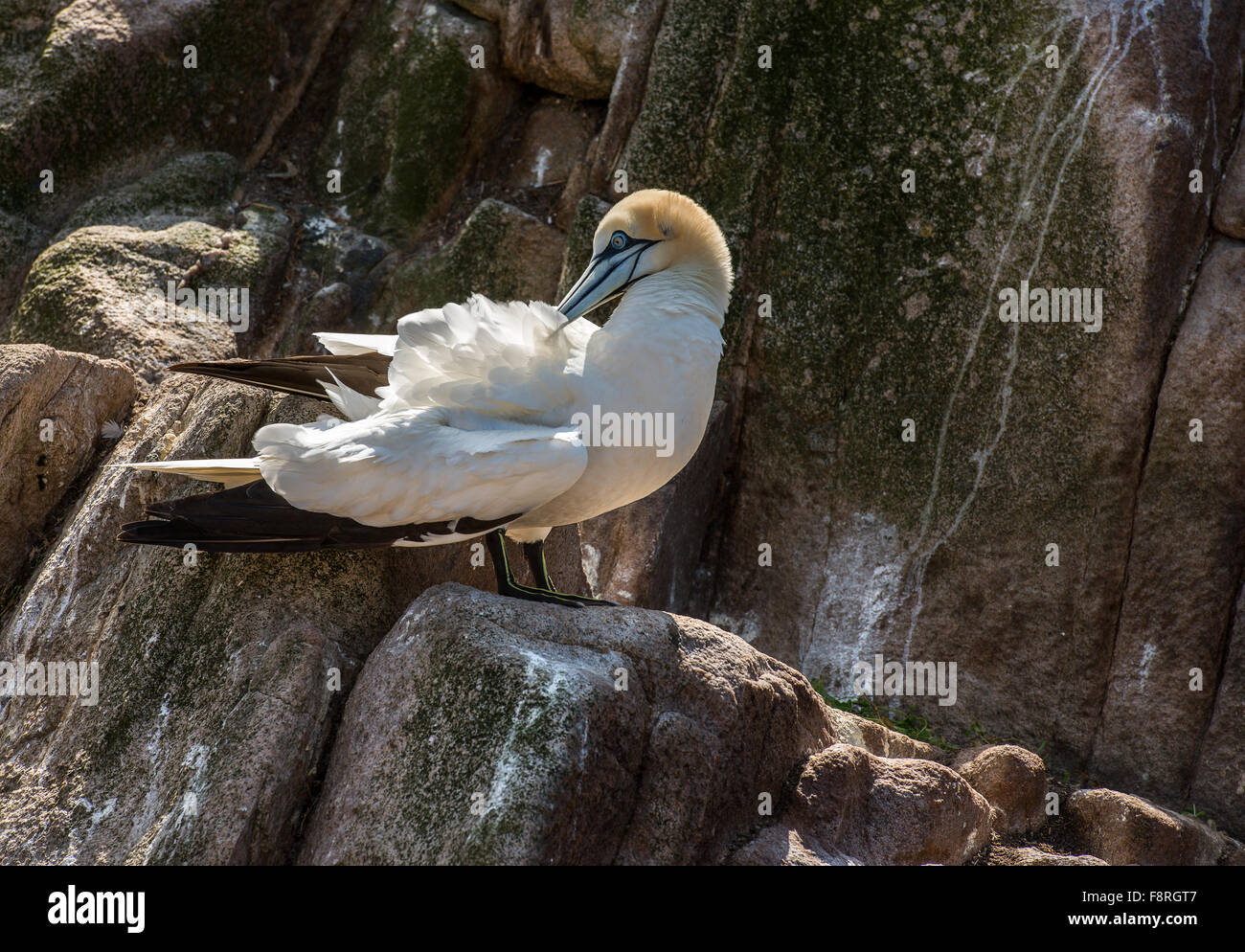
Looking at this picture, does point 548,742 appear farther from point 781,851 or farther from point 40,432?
point 40,432

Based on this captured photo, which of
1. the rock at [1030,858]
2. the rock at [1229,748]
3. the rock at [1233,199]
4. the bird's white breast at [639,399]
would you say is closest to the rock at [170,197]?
the bird's white breast at [639,399]

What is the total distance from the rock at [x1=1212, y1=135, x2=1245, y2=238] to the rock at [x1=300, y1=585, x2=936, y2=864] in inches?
165

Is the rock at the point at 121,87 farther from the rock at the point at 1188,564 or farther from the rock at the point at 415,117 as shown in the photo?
the rock at the point at 1188,564

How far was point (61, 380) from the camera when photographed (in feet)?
17.5

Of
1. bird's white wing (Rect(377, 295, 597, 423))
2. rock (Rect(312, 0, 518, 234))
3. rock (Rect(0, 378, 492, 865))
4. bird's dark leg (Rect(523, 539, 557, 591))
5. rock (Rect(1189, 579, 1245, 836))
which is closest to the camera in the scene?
rock (Rect(0, 378, 492, 865))

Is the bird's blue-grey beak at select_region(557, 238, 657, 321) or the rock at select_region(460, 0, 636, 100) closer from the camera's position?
the bird's blue-grey beak at select_region(557, 238, 657, 321)

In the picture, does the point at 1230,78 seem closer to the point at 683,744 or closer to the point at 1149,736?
the point at 1149,736

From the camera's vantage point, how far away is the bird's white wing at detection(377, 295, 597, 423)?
4.39m

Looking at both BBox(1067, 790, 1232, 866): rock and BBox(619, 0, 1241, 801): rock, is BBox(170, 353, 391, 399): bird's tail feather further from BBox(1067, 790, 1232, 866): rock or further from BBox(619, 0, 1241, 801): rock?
BBox(1067, 790, 1232, 866): rock

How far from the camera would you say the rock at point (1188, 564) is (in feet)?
20.8

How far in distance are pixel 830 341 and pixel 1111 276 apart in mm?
1622

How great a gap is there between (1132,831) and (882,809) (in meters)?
1.76

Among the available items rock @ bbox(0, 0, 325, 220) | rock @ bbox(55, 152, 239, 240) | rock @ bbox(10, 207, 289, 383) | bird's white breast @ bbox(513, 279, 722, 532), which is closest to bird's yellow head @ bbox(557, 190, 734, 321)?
bird's white breast @ bbox(513, 279, 722, 532)
